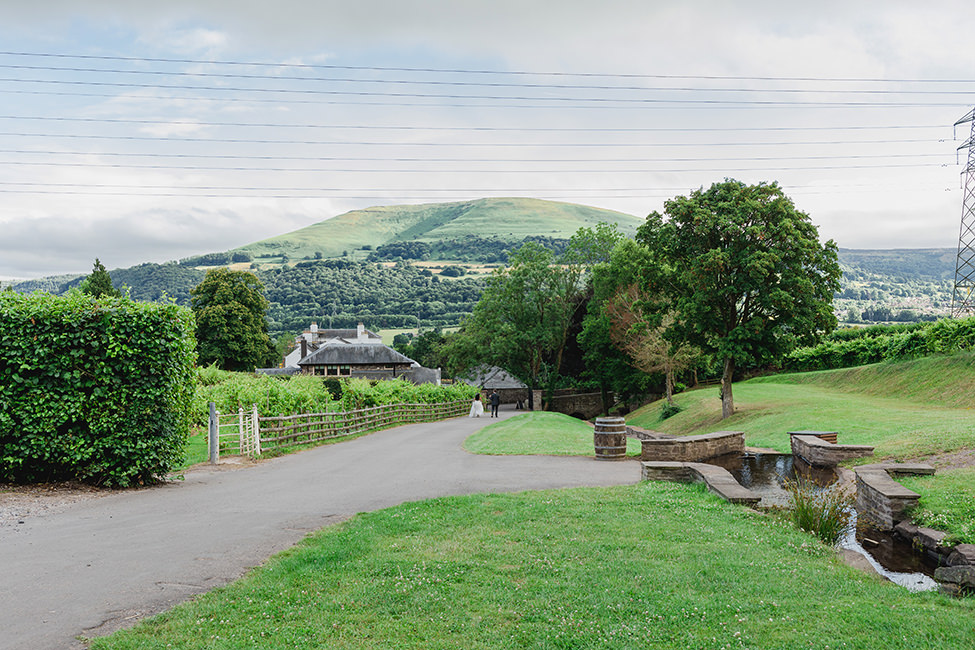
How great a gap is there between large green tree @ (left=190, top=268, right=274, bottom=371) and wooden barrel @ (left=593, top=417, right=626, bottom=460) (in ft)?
157

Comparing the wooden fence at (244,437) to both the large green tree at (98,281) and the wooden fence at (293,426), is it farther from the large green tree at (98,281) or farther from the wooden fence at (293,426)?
the large green tree at (98,281)

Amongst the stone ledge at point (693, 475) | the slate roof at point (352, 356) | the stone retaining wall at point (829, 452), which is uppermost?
the stone ledge at point (693, 475)

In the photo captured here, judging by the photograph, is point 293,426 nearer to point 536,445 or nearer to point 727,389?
point 536,445

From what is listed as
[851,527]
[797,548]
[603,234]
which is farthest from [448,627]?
[603,234]

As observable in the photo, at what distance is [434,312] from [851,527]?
181167mm

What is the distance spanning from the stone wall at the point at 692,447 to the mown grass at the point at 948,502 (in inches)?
215

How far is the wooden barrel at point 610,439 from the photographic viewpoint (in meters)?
16.6

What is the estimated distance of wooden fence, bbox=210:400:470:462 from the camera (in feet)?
64.7

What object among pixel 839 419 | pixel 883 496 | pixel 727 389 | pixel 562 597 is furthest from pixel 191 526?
pixel 727 389

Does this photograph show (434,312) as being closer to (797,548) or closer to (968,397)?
(968,397)

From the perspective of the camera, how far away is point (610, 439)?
16766 mm

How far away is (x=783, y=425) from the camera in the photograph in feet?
77.5

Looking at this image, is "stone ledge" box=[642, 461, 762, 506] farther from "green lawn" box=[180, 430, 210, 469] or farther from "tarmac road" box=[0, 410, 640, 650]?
"green lawn" box=[180, 430, 210, 469]

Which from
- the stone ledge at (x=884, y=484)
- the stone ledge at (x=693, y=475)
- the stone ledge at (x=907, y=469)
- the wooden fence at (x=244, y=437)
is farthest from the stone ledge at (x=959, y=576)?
the wooden fence at (x=244, y=437)
